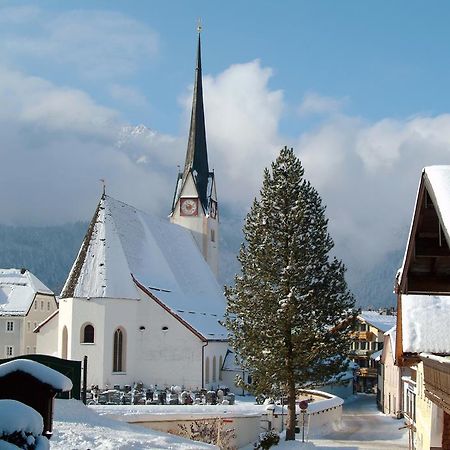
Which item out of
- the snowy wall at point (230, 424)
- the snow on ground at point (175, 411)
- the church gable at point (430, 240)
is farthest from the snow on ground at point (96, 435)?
the church gable at point (430, 240)

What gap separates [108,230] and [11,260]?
121 metres

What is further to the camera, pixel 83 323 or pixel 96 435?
pixel 83 323

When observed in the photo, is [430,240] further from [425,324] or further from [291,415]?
[291,415]

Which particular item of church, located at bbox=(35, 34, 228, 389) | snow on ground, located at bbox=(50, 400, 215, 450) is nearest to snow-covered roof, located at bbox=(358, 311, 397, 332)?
church, located at bbox=(35, 34, 228, 389)

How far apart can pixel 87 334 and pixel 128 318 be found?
233cm

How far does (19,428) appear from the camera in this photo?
515 centimetres

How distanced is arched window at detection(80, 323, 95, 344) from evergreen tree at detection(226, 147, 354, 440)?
39.8 ft

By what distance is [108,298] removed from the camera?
41094 millimetres

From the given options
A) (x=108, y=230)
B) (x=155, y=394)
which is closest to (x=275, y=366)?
(x=155, y=394)

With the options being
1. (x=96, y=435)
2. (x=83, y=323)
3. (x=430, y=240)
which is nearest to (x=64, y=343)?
(x=83, y=323)

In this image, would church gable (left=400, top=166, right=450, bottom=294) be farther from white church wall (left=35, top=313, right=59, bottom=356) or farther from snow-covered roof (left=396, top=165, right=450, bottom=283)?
white church wall (left=35, top=313, right=59, bottom=356)

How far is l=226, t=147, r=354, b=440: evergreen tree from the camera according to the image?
30125mm

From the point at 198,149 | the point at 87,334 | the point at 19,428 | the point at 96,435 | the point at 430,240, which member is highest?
the point at 198,149

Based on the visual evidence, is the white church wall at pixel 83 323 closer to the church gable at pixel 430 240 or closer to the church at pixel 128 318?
the church at pixel 128 318
